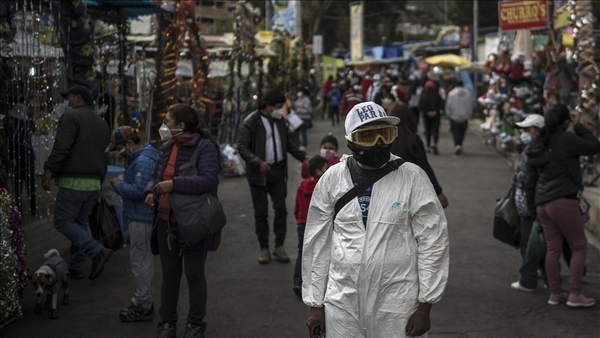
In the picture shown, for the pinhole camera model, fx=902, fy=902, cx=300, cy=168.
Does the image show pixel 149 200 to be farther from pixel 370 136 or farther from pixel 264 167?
pixel 264 167

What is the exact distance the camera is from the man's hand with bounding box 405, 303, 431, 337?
4148mm

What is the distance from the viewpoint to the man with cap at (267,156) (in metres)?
9.41

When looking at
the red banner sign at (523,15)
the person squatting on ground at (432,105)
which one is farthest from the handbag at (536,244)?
the person squatting on ground at (432,105)

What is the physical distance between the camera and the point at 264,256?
9633mm

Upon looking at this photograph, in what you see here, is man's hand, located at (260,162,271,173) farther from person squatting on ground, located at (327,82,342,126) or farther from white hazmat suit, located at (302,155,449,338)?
person squatting on ground, located at (327,82,342,126)

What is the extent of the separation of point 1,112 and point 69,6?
1.92 meters

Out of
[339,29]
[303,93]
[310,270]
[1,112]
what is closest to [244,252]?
[1,112]

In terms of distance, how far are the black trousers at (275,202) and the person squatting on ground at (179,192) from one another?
2.95 m

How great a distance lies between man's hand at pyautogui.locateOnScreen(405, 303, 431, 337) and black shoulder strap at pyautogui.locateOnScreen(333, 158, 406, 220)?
0.60 metres

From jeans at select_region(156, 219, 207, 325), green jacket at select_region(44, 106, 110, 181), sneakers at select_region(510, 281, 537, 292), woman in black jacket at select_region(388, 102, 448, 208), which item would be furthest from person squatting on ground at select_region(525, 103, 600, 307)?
green jacket at select_region(44, 106, 110, 181)

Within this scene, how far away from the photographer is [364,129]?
4355 mm

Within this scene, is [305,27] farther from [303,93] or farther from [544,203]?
[544,203]

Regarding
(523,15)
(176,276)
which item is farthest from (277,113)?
(523,15)

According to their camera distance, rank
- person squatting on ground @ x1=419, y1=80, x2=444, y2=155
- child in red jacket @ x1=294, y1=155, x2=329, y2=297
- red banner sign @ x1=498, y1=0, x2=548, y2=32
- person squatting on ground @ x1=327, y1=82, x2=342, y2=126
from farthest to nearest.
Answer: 1. person squatting on ground @ x1=327, y1=82, x2=342, y2=126
2. person squatting on ground @ x1=419, y1=80, x2=444, y2=155
3. red banner sign @ x1=498, y1=0, x2=548, y2=32
4. child in red jacket @ x1=294, y1=155, x2=329, y2=297
